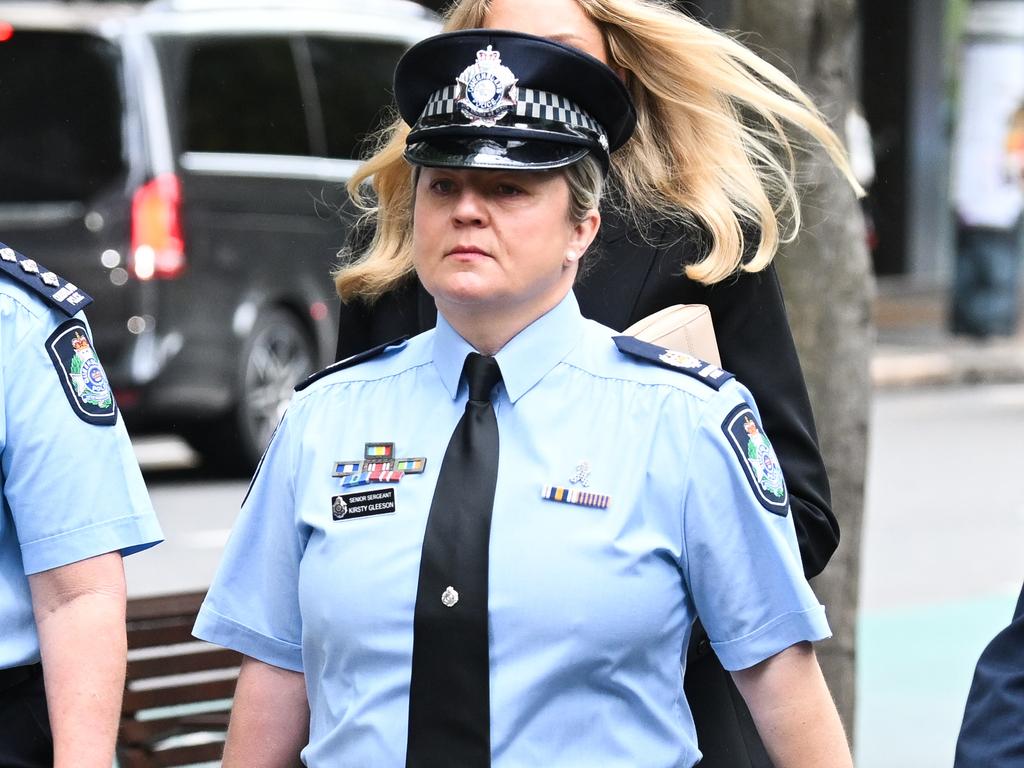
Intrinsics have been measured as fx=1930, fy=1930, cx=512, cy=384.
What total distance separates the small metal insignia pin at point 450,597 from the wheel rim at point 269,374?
8.09m

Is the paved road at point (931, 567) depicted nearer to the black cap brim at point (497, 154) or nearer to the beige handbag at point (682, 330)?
the beige handbag at point (682, 330)

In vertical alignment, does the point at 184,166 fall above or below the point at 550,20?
below

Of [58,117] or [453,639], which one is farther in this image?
[58,117]

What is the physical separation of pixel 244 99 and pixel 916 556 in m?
3.97

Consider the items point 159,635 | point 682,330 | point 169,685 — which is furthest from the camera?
point 169,685

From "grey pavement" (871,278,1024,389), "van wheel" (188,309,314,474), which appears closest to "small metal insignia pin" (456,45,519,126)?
"van wheel" (188,309,314,474)

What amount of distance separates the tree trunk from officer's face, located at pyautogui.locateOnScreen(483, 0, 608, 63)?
5.10ft

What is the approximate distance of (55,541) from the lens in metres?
2.46

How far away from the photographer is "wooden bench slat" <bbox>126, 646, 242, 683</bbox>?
3961 mm

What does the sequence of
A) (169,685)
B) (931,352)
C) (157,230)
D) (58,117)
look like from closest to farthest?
(169,685) < (58,117) < (157,230) < (931,352)

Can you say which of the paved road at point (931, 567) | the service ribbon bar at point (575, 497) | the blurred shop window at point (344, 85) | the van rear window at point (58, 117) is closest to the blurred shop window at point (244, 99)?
the blurred shop window at point (344, 85)

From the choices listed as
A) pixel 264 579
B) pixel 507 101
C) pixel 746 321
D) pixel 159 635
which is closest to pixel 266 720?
pixel 264 579

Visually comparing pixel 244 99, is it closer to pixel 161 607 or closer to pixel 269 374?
pixel 269 374

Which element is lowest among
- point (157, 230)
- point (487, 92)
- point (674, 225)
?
point (157, 230)
